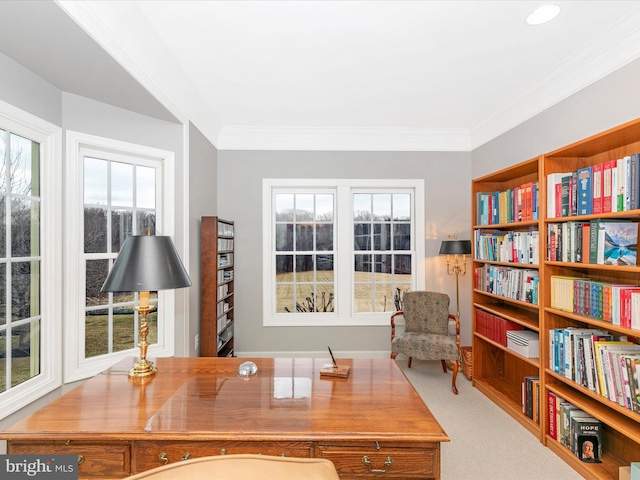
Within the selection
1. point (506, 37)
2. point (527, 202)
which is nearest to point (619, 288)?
point (527, 202)

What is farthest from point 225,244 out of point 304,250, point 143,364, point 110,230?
point 143,364

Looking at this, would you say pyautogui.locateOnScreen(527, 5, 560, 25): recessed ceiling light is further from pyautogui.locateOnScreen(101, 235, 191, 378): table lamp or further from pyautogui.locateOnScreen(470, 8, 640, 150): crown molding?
pyautogui.locateOnScreen(101, 235, 191, 378): table lamp

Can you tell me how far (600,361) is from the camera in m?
2.04

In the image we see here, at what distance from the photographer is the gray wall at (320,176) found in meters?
4.21

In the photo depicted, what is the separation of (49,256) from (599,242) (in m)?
3.62

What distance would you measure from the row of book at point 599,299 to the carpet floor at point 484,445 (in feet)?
3.47

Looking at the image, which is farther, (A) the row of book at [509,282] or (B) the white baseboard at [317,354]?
(B) the white baseboard at [317,354]

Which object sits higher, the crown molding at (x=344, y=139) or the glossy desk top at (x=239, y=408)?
the crown molding at (x=344, y=139)

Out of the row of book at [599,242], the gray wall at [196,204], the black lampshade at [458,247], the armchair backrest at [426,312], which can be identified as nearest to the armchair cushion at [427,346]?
the armchair backrest at [426,312]

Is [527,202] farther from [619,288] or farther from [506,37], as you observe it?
[506,37]

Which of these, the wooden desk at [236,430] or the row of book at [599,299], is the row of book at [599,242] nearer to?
the row of book at [599,299]

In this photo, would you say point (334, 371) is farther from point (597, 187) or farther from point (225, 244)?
point (225, 244)

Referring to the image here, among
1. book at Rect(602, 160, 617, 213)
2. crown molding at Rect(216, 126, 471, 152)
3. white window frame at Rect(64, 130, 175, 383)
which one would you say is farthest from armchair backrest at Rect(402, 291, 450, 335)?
white window frame at Rect(64, 130, 175, 383)

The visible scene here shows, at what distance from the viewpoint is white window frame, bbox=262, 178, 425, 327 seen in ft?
13.9
